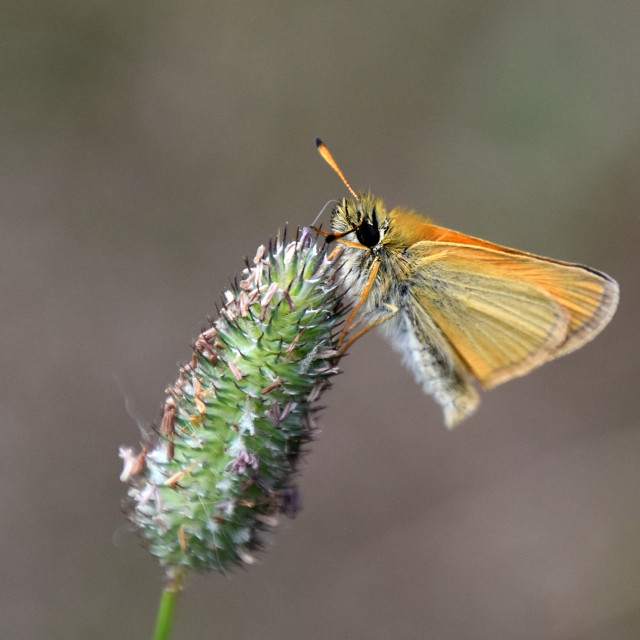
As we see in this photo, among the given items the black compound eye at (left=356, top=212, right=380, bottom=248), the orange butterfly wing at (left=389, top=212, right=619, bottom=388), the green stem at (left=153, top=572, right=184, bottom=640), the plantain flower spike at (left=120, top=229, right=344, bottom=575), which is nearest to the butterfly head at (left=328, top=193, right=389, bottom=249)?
the black compound eye at (left=356, top=212, right=380, bottom=248)

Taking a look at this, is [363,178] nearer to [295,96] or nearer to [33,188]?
[295,96]

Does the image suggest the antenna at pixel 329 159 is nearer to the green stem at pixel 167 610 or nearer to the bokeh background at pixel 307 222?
the green stem at pixel 167 610

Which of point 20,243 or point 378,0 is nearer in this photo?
point 20,243

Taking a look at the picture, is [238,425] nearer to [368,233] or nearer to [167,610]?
[167,610]

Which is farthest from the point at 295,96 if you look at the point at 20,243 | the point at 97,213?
the point at 20,243

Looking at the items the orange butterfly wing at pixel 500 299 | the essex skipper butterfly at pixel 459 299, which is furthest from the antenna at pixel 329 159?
the orange butterfly wing at pixel 500 299

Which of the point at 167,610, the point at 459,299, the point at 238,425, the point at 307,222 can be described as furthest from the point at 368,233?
the point at 307,222
